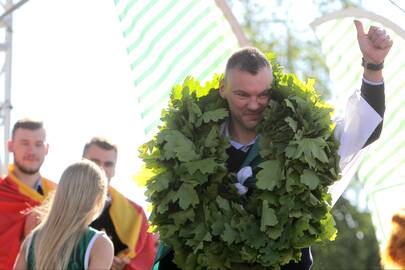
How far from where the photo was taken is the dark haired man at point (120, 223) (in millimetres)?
10461

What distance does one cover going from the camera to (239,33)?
12977 millimetres

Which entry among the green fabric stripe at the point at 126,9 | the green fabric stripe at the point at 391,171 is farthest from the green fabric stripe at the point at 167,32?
the green fabric stripe at the point at 391,171

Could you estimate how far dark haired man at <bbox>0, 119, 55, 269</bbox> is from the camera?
10336 millimetres

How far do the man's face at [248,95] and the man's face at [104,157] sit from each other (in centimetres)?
357

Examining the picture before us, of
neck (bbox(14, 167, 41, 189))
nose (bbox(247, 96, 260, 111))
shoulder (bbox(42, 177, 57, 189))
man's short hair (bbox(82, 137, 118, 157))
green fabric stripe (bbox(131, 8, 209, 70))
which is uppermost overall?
green fabric stripe (bbox(131, 8, 209, 70))

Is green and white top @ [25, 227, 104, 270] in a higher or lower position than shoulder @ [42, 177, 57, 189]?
lower

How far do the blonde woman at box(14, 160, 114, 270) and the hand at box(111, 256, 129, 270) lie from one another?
2.58 meters

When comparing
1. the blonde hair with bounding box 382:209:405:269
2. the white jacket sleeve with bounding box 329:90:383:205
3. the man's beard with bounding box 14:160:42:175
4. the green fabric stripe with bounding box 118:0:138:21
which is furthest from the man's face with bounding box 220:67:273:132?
the green fabric stripe with bounding box 118:0:138:21

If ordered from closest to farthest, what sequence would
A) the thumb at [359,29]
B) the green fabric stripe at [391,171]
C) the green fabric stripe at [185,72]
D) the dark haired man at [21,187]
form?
the thumb at [359,29] → the dark haired man at [21,187] → the green fabric stripe at [391,171] → the green fabric stripe at [185,72]

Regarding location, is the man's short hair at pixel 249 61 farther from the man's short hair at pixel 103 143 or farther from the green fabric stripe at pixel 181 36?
the green fabric stripe at pixel 181 36

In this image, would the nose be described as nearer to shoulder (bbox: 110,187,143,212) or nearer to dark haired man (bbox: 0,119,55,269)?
dark haired man (bbox: 0,119,55,269)

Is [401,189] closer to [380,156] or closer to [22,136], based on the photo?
[380,156]

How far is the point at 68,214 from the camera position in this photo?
25.4ft

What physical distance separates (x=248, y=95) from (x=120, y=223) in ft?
12.9
